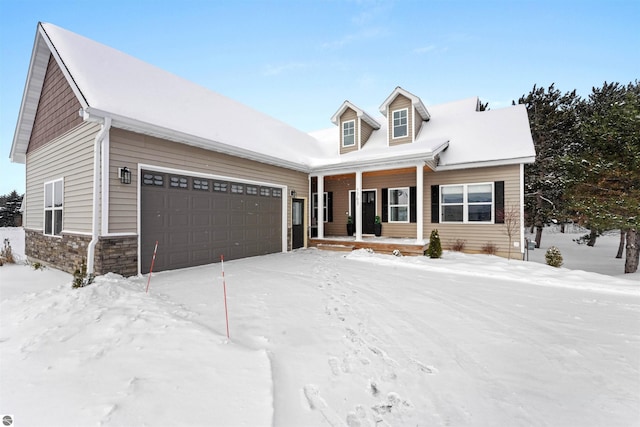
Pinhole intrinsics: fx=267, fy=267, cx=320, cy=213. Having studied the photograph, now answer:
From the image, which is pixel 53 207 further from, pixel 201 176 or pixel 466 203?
pixel 466 203

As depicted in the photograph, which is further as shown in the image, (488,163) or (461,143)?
(461,143)

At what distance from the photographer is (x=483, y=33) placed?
10812 millimetres

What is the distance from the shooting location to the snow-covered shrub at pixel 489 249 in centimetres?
949

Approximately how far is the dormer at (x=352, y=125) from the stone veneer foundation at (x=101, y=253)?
9.46m

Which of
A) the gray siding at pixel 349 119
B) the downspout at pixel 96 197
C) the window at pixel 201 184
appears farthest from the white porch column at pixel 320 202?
the downspout at pixel 96 197

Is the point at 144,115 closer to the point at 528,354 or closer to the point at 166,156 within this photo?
the point at 166,156

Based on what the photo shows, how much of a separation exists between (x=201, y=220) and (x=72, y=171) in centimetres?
317

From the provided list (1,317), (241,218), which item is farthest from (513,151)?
(1,317)

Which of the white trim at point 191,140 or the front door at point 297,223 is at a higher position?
the white trim at point 191,140

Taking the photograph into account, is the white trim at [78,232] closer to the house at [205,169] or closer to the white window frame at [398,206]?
the house at [205,169]

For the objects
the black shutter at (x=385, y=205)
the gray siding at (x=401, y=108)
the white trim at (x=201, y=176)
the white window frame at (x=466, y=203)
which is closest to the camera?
the white trim at (x=201, y=176)

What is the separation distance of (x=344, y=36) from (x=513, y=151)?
10173 mm

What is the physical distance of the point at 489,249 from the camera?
956 cm

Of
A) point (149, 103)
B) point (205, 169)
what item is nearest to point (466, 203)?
point (205, 169)
